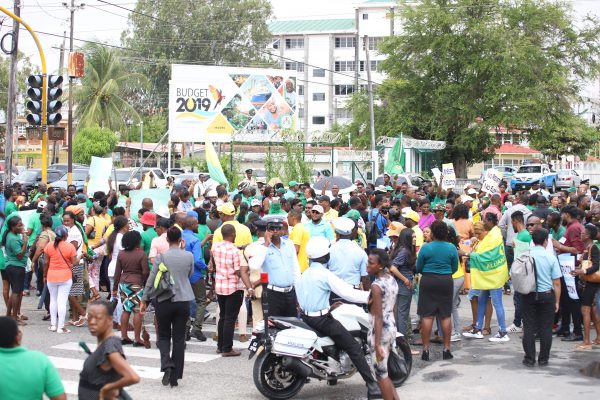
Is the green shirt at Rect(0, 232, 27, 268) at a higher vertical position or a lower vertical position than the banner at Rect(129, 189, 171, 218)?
lower

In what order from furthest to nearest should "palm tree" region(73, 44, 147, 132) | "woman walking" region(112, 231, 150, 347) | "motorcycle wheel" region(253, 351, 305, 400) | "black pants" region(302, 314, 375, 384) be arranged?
"palm tree" region(73, 44, 147, 132), "woman walking" region(112, 231, 150, 347), "motorcycle wheel" region(253, 351, 305, 400), "black pants" region(302, 314, 375, 384)

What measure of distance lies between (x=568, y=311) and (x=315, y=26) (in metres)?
80.3

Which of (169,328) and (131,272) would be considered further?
(131,272)

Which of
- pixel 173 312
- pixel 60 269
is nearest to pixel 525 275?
pixel 173 312

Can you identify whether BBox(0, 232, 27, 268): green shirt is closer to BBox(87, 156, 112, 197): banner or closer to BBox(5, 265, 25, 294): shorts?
BBox(5, 265, 25, 294): shorts

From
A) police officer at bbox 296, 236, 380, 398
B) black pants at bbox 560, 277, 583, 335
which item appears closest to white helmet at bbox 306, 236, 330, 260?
police officer at bbox 296, 236, 380, 398

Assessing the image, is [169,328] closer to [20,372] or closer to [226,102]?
[20,372]

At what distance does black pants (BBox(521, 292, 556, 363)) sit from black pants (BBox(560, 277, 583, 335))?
1606mm

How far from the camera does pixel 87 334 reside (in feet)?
40.8

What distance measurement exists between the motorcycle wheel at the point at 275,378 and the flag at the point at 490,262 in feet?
12.9

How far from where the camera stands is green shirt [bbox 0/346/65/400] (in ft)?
17.1

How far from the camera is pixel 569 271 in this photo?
38.4 ft

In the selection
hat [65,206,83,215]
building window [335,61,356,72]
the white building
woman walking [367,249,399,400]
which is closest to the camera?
woman walking [367,249,399,400]

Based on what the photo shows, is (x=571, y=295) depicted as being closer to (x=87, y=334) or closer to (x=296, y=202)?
(x=296, y=202)
